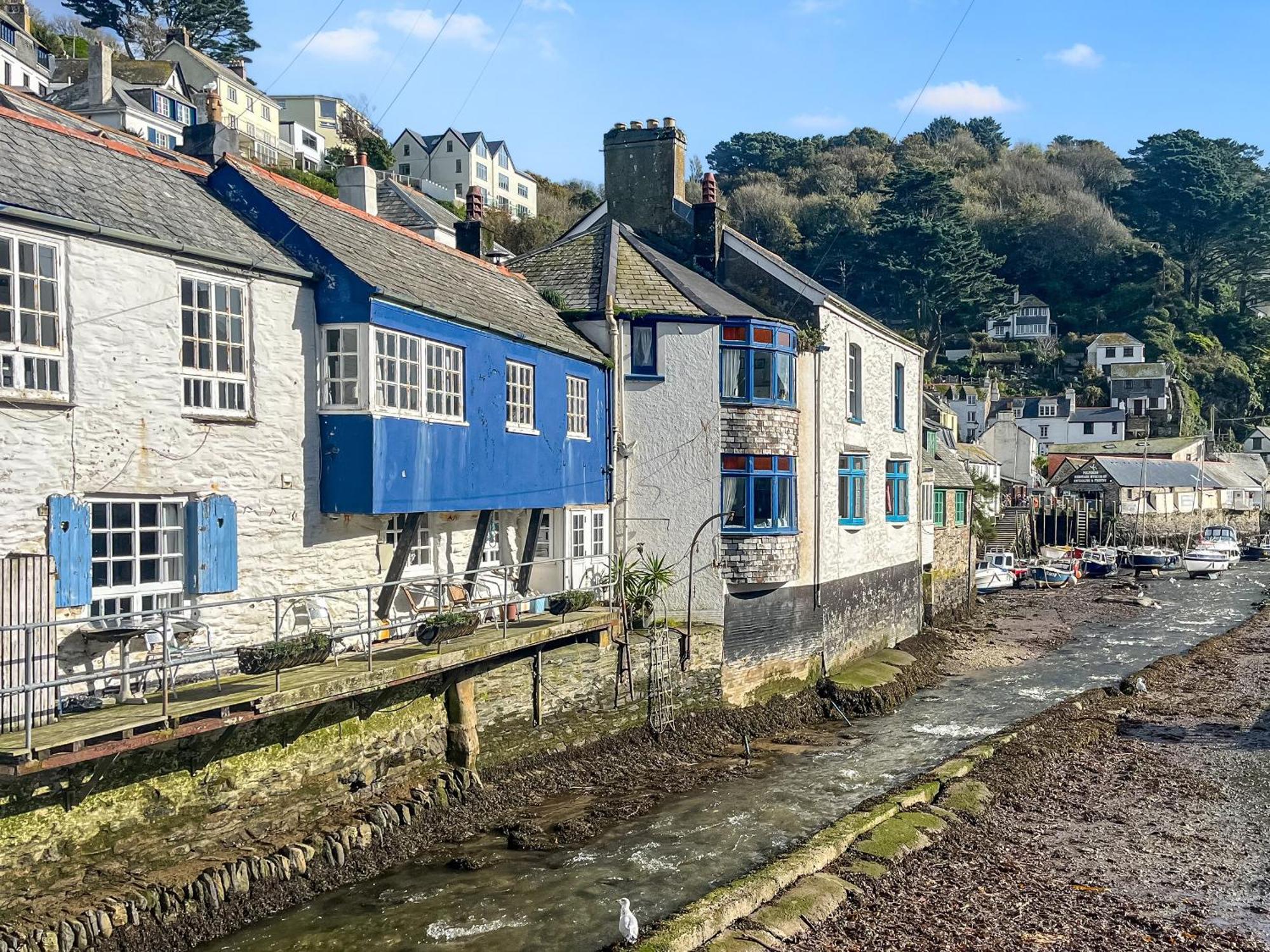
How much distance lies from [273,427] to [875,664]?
63.0ft

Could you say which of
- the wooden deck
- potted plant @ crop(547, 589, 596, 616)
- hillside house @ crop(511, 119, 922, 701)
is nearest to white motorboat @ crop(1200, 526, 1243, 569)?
hillside house @ crop(511, 119, 922, 701)

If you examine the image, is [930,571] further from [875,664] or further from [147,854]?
[147,854]

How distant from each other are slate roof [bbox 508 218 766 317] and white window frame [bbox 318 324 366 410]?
861 centimetres

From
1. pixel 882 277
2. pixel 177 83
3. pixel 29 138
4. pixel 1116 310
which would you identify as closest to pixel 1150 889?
pixel 29 138

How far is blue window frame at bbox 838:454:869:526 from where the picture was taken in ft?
90.6

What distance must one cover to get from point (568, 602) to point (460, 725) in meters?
3.03

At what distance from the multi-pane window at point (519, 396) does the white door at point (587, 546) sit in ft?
8.90

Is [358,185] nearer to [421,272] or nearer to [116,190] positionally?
[421,272]

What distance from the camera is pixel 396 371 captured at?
16.1 meters

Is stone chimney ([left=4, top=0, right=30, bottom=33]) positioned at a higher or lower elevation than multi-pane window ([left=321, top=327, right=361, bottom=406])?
higher

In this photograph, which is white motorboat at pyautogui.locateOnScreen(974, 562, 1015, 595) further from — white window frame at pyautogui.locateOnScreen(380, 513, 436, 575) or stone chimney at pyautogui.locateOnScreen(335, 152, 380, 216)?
white window frame at pyautogui.locateOnScreen(380, 513, 436, 575)

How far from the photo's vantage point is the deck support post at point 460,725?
17203 mm

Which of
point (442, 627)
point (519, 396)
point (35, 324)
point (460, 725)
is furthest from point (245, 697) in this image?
point (519, 396)

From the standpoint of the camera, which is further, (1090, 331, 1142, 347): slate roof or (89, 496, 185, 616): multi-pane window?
(1090, 331, 1142, 347): slate roof
